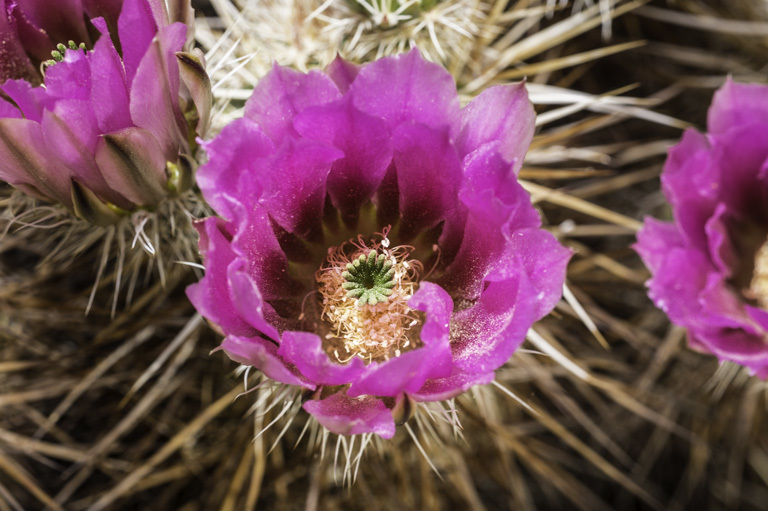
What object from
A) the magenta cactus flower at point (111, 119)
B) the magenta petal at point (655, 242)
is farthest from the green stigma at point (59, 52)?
the magenta petal at point (655, 242)

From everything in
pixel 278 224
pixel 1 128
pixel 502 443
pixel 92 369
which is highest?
pixel 1 128

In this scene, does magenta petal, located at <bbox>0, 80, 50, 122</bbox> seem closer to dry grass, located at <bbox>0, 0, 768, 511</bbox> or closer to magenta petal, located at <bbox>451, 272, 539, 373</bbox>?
dry grass, located at <bbox>0, 0, 768, 511</bbox>

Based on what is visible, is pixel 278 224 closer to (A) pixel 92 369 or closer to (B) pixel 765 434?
(A) pixel 92 369

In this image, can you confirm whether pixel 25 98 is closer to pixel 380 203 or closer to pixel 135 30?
pixel 135 30

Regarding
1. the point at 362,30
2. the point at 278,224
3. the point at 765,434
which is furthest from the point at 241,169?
the point at 765,434

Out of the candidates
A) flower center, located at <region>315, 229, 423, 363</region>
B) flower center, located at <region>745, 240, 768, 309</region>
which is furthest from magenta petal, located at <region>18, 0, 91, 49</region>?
flower center, located at <region>745, 240, 768, 309</region>

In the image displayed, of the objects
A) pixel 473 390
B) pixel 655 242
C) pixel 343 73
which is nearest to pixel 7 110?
pixel 343 73
